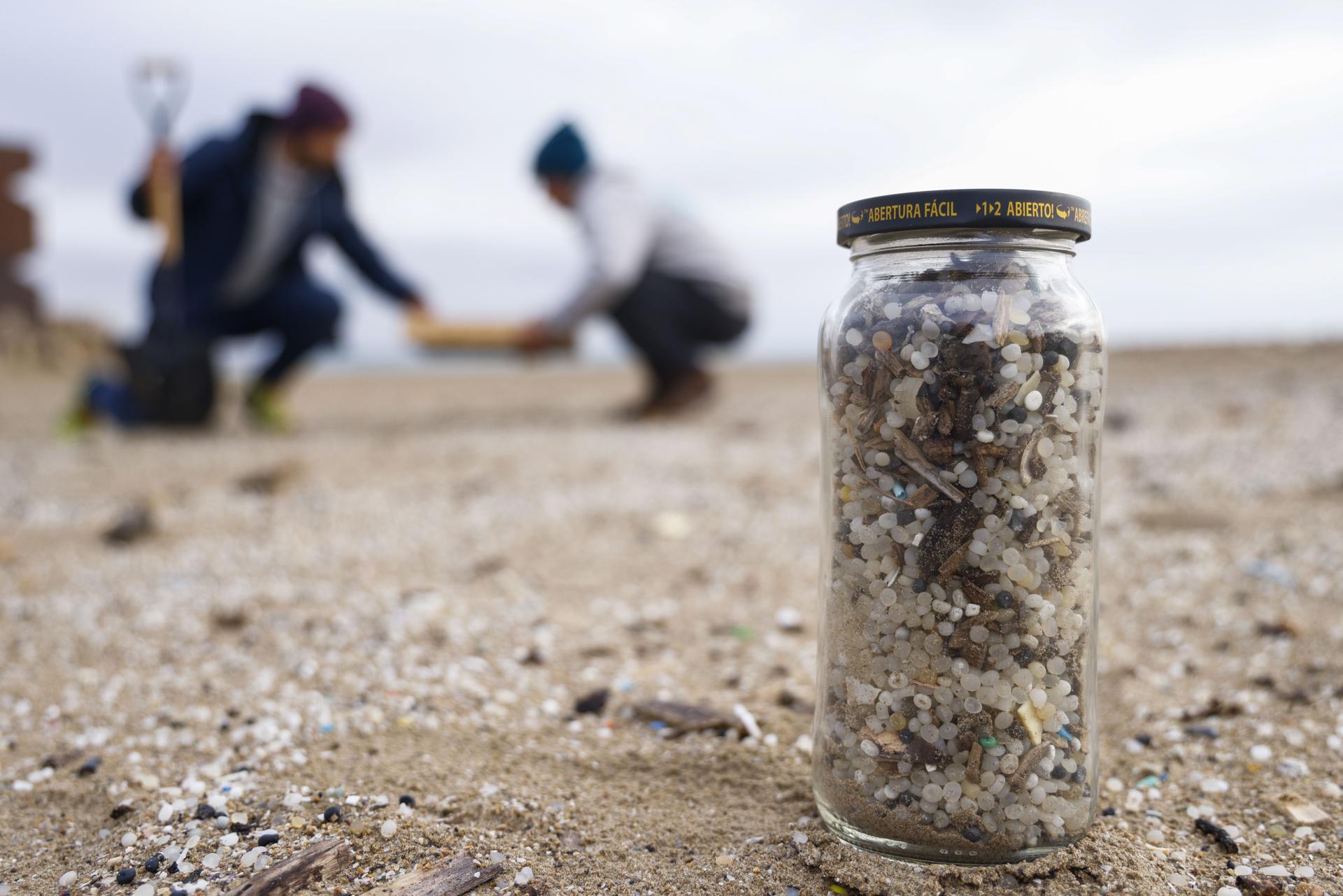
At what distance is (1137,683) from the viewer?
7.75 ft

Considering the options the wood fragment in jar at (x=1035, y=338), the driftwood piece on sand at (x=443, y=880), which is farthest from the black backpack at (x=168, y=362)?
the wood fragment in jar at (x=1035, y=338)

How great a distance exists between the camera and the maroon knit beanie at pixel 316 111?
239 inches

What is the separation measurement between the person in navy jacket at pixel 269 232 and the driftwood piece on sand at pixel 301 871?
5518mm

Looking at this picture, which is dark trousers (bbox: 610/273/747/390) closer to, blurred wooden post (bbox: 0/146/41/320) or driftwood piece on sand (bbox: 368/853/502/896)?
driftwood piece on sand (bbox: 368/853/502/896)

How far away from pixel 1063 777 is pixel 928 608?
0.38 m

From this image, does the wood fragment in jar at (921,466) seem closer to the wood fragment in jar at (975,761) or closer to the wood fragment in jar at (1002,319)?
A: the wood fragment in jar at (1002,319)

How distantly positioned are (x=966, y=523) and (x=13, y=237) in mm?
15725

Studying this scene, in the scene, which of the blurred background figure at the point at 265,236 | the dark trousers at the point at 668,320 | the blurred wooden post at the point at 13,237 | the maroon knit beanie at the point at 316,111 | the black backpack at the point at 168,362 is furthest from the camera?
the blurred wooden post at the point at 13,237

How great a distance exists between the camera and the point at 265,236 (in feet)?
21.1

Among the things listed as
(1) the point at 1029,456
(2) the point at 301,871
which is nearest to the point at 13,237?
(2) the point at 301,871

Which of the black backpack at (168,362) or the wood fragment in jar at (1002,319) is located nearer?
the wood fragment in jar at (1002,319)

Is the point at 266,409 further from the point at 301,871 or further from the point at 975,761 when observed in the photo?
the point at 975,761

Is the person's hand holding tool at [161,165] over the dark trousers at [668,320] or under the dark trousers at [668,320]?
over

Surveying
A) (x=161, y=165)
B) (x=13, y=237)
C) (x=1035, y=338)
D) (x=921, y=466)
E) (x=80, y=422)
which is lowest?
(x=80, y=422)
